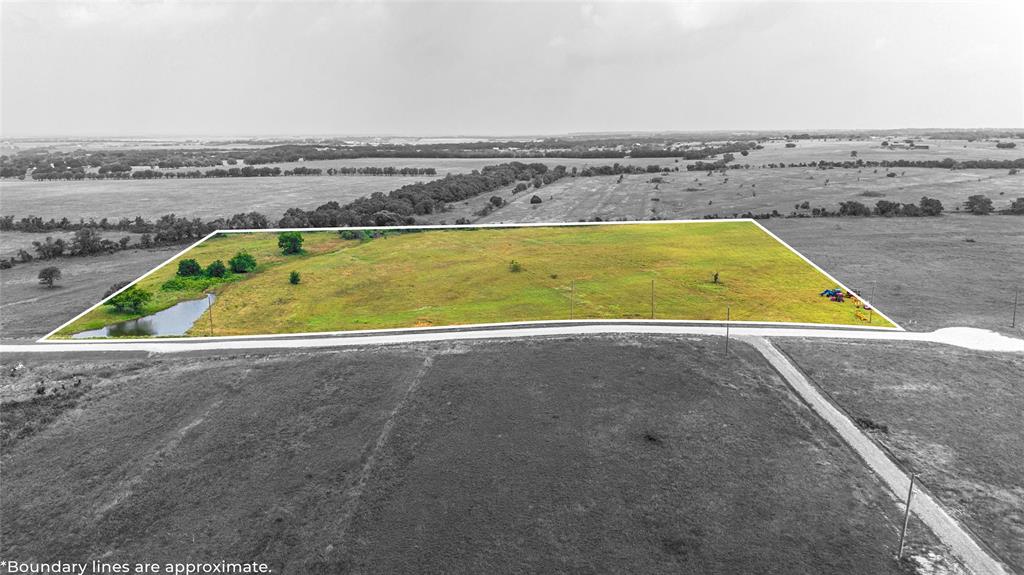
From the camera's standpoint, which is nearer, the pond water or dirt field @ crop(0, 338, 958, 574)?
dirt field @ crop(0, 338, 958, 574)

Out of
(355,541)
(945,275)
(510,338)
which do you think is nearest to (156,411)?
(355,541)

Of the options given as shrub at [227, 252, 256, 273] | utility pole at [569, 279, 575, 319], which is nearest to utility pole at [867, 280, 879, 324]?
utility pole at [569, 279, 575, 319]

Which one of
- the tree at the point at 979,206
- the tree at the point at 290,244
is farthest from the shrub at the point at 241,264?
the tree at the point at 979,206

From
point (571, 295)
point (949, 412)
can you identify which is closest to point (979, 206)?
point (949, 412)

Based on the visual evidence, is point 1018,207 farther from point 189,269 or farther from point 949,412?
point 189,269

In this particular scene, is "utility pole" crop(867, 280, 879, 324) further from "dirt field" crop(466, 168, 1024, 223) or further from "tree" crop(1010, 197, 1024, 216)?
"tree" crop(1010, 197, 1024, 216)

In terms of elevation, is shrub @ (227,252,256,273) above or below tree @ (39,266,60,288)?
above

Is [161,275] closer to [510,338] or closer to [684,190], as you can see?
[510,338]
